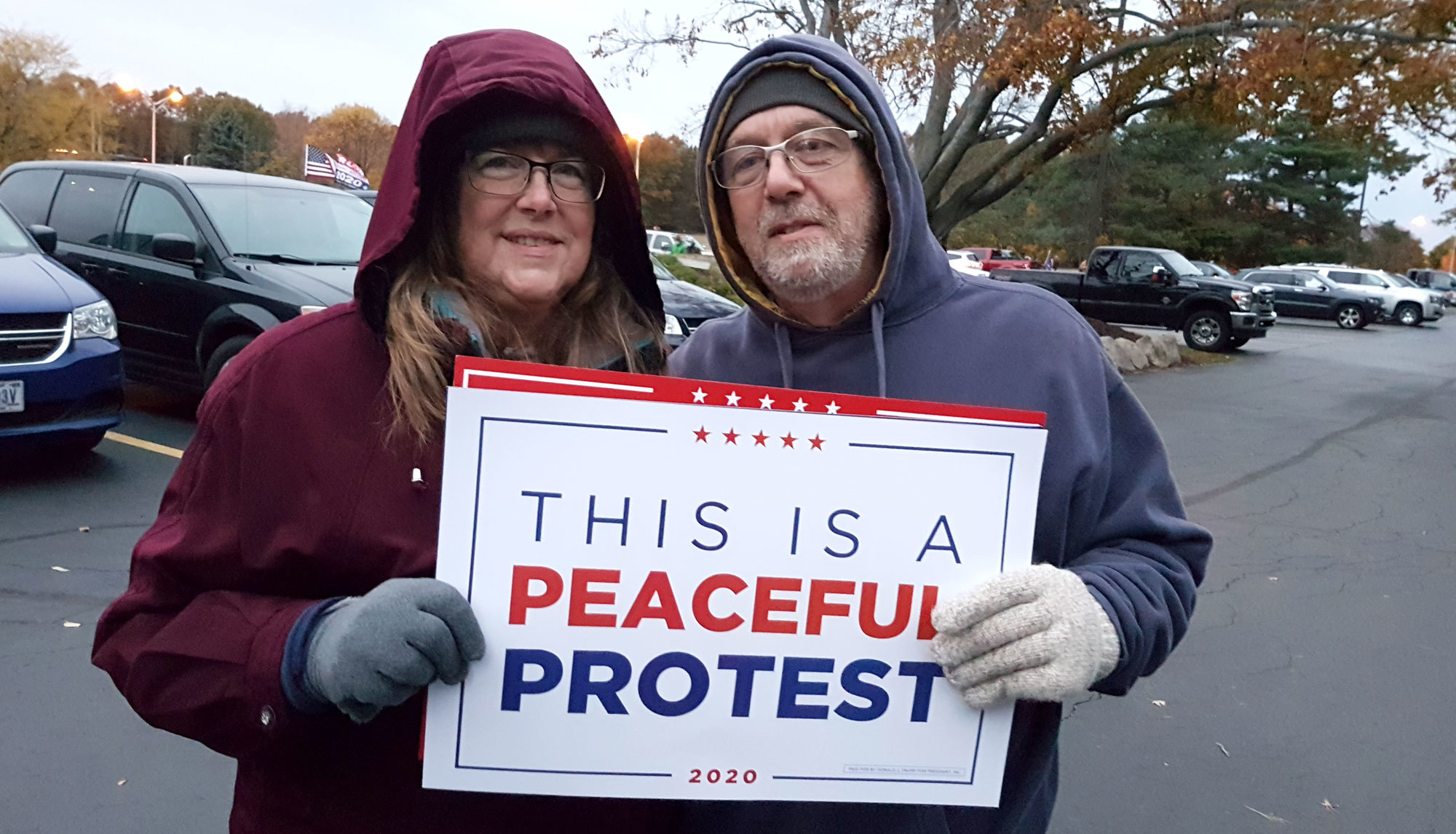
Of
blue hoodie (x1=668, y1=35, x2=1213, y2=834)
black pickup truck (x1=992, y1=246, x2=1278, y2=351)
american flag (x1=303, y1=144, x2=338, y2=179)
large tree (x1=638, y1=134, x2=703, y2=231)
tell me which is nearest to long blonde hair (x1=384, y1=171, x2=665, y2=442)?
blue hoodie (x1=668, y1=35, x2=1213, y2=834)

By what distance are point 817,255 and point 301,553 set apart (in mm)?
994

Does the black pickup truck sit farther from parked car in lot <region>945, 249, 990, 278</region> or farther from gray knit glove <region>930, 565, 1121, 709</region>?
gray knit glove <region>930, 565, 1121, 709</region>

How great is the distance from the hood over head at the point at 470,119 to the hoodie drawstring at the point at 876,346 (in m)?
0.42

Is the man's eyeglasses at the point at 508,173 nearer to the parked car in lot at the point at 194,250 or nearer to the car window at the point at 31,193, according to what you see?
the parked car in lot at the point at 194,250

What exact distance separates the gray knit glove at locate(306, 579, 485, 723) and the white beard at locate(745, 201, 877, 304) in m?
0.83

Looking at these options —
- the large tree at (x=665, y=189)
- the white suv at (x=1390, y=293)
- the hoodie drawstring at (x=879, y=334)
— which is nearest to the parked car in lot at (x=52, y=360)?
the hoodie drawstring at (x=879, y=334)

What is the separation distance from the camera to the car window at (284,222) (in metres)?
7.04

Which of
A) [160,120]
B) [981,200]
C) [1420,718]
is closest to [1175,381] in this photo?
[981,200]

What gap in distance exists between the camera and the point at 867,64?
13.3 metres

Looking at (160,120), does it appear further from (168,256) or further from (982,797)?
(982,797)

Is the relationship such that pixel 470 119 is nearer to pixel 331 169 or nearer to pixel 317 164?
pixel 317 164

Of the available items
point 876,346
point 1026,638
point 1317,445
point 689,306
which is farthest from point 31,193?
point 1317,445

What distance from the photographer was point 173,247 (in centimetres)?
657

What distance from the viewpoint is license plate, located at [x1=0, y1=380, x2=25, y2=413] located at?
5.57 metres
